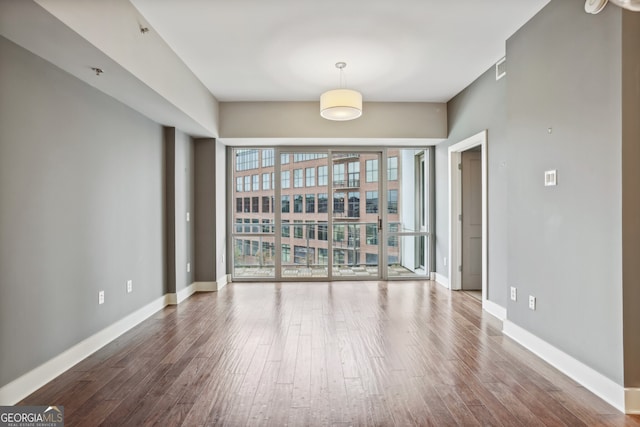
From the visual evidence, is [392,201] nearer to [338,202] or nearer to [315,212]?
[338,202]

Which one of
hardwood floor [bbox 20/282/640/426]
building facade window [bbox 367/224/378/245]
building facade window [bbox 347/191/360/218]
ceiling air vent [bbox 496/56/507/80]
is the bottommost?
hardwood floor [bbox 20/282/640/426]

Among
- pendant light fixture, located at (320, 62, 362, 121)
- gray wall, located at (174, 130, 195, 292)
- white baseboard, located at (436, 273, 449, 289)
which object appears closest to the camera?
pendant light fixture, located at (320, 62, 362, 121)

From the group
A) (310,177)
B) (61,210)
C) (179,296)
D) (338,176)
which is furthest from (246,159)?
(61,210)

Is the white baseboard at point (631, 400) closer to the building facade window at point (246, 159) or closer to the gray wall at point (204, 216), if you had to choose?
the gray wall at point (204, 216)

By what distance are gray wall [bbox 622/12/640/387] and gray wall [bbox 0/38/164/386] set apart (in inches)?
151

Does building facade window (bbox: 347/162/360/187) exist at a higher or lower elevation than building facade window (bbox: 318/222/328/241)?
higher

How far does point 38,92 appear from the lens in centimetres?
251

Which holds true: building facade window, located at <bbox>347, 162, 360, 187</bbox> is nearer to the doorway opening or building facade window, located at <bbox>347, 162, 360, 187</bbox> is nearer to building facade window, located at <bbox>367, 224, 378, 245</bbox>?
building facade window, located at <bbox>367, 224, 378, 245</bbox>

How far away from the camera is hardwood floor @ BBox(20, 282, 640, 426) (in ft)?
6.88

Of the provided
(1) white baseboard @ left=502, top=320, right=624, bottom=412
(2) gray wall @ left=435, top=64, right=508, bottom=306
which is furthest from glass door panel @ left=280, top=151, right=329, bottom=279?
(1) white baseboard @ left=502, top=320, right=624, bottom=412

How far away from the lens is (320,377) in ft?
8.44

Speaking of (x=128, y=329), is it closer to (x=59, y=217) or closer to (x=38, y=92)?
(x=59, y=217)

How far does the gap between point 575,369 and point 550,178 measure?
143 centimetres

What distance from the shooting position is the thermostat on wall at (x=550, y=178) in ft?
9.04
